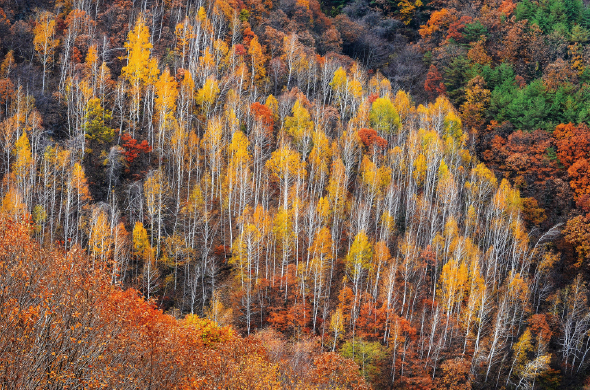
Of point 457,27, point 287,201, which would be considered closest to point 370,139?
point 287,201

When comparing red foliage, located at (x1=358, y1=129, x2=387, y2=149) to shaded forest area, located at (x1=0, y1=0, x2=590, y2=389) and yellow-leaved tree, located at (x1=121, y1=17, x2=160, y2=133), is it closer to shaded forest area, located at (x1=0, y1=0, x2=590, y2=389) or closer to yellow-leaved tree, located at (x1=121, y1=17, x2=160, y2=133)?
shaded forest area, located at (x1=0, y1=0, x2=590, y2=389)

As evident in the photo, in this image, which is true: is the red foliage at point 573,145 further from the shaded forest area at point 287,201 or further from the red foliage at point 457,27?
the red foliage at point 457,27

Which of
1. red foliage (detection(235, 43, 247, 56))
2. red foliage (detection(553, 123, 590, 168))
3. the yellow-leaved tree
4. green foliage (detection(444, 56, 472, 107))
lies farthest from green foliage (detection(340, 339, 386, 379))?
green foliage (detection(444, 56, 472, 107))

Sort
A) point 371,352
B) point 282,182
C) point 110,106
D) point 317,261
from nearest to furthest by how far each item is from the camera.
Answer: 1. point 371,352
2. point 317,261
3. point 282,182
4. point 110,106

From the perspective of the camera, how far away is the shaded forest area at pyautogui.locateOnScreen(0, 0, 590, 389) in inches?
1487

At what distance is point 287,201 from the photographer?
47.7m

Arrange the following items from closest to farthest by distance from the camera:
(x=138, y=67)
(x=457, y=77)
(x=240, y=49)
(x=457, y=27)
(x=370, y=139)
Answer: (x=138, y=67) → (x=370, y=139) → (x=240, y=49) → (x=457, y=77) → (x=457, y=27)

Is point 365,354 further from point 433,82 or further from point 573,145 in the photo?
point 433,82

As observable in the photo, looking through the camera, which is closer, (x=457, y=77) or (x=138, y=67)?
(x=138, y=67)

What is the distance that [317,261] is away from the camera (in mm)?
42375

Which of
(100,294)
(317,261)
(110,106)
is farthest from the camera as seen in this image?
(110,106)

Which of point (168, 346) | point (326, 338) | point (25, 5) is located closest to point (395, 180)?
point (326, 338)

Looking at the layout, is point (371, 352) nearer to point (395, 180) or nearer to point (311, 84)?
point (395, 180)

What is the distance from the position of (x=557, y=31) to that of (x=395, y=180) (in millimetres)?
41788
